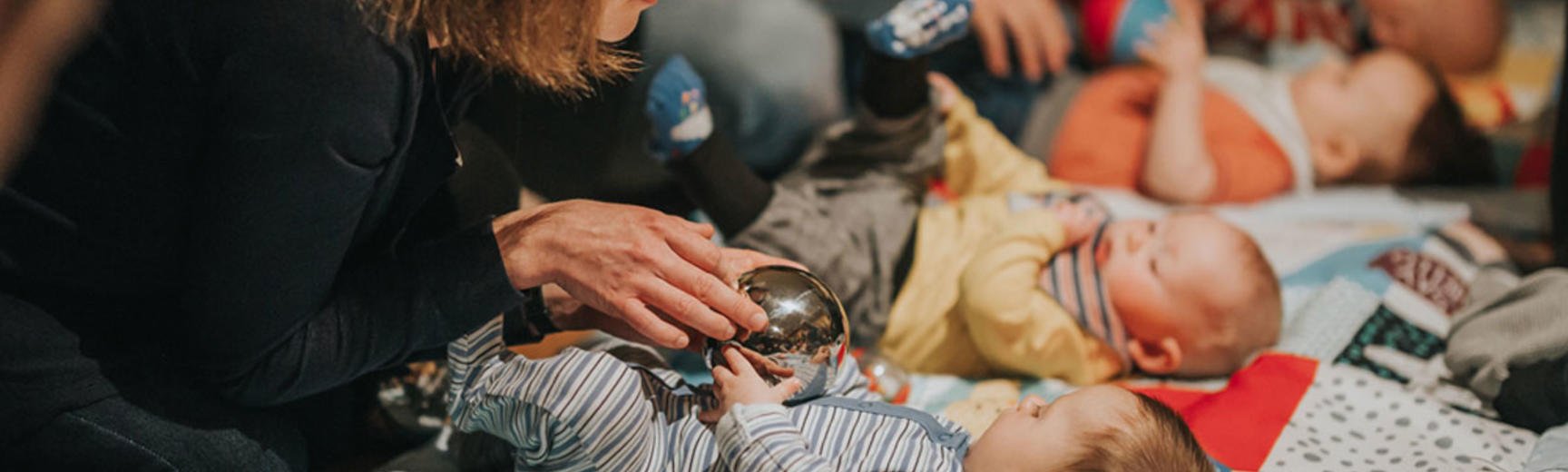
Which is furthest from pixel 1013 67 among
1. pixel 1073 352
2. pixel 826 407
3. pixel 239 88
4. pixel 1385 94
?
pixel 239 88

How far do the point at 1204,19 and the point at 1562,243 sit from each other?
0.67m

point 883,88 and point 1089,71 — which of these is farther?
point 1089,71

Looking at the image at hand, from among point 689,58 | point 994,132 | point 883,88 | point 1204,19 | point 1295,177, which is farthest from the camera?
point 1204,19

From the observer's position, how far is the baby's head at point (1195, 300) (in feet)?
Answer: 3.21

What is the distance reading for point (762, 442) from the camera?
0.66 m

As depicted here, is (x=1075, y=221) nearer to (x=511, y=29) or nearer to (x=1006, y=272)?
(x=1006, y=272)

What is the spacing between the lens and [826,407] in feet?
2.45

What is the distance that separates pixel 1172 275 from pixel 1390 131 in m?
0.65

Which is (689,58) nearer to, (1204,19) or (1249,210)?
(1249,210)

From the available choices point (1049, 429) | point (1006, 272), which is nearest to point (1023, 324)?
point (1006, 272)

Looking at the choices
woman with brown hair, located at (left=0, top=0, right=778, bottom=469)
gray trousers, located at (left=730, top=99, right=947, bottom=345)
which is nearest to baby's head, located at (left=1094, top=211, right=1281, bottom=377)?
gray trousers, located at (left=730, top=99, right=947, bottom=345)

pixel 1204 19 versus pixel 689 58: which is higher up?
pixel 689 58

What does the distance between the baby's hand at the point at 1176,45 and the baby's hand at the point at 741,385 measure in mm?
945

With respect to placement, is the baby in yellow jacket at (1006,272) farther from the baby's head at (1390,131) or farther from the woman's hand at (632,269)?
the baby's head at (1390,131)
